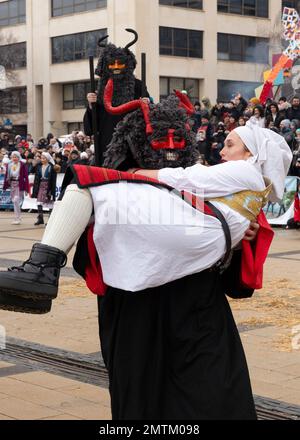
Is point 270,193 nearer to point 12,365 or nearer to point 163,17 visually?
point 12,365

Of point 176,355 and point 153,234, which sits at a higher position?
point 153,234

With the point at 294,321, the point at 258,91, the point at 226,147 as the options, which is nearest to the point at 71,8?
the point at 258,91

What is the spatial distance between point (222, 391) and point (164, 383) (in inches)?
8.8

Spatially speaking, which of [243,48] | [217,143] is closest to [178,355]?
[217,143]

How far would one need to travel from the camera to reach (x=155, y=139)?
122 inches

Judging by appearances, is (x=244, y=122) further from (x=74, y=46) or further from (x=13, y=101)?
(x=13, y=101)

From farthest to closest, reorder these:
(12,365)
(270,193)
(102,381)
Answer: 1. (12,365)
2. (102,381)
3. (270,193)

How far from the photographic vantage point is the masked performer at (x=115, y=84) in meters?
4.50

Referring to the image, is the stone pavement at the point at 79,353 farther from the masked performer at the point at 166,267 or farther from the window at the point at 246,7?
the window at the point at 246,7

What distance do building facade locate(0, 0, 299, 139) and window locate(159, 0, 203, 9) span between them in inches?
2.2

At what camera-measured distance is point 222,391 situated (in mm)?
2803

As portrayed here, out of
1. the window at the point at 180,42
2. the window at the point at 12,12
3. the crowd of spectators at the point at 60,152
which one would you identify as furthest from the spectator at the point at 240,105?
the window at the point at 12,12

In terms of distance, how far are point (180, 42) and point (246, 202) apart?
144ft
